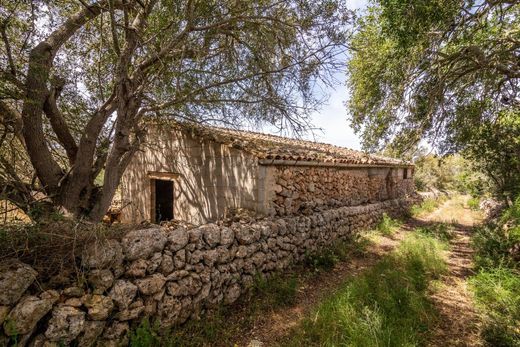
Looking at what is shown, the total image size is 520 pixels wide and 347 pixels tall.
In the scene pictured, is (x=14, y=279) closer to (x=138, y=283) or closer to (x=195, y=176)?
(x=138, y=283)

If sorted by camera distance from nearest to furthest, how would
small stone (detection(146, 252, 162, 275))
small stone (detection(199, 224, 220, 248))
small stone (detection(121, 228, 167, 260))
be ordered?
small stone (detection(121, 228, 167, 260))
small stone (detection(146, 252, 162, 275))
small stone (detection(199, 224, 220, 248))

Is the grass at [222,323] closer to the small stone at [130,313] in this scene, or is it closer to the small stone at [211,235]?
the small stone at [130,313]

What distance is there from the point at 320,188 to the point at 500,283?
408 cm

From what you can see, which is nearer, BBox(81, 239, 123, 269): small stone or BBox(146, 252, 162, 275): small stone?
BBox(81, 239, 123, 269): small stone

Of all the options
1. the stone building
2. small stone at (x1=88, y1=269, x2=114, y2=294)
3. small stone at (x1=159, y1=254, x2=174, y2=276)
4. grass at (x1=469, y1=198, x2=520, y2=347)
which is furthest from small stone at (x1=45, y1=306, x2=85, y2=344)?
grass at (x1=469, y1=198, x2=520, y2=347)

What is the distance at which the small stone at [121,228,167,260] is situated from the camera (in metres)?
3.15

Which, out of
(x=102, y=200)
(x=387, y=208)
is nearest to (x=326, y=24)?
(x=102, y=200)

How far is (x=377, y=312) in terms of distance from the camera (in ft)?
12.6

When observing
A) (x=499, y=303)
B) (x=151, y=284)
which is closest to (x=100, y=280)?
(x=151, y=284)

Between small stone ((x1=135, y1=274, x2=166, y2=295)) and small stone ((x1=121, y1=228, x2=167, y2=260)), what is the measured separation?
0.91ft

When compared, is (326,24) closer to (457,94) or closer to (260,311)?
(457,94)

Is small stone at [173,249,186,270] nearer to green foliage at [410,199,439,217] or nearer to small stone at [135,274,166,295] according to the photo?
small stone at [135,274,166,295]

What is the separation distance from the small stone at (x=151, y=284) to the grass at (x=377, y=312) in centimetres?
→ 183

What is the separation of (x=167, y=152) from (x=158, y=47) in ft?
11.7
